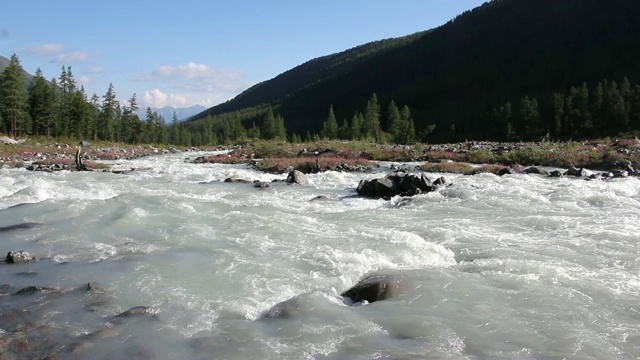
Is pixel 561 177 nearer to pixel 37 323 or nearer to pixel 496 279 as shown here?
pixel 496 279

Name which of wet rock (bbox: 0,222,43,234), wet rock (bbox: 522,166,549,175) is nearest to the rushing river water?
wet rock (bbox: 0,222,43,234)

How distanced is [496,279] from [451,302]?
1651mm

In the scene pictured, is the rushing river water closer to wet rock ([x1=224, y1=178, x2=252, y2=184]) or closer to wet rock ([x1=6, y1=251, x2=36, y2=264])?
wet rock ([x1=6, y1=251, x2=36, y2=264])

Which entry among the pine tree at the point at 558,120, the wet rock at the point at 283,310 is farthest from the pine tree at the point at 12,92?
the pine tree at the point at 558,120

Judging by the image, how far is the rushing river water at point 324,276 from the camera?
A: 6.68 m

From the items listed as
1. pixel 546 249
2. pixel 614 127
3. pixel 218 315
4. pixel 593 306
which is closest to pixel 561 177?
pixel 546 249

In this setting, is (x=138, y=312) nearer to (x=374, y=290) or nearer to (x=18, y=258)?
(x=374, y=290)

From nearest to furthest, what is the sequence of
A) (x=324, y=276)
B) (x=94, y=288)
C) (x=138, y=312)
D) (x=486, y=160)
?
(x=138, y=312) → (x=94, y=288) → (x=324, y=276) → (x=486, y=160)

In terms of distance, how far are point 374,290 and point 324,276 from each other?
143cm

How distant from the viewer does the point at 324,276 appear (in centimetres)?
956

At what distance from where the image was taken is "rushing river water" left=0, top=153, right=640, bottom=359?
6676 millimetres

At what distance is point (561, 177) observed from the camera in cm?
2284

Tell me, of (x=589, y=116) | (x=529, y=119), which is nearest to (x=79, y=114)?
(x=529, y=119)

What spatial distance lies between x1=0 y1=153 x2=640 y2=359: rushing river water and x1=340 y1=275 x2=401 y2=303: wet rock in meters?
0.24
